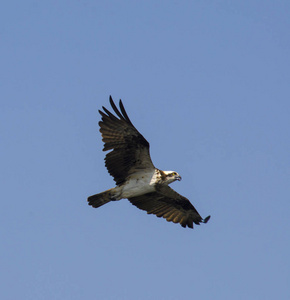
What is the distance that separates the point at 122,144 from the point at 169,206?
2.76 metres

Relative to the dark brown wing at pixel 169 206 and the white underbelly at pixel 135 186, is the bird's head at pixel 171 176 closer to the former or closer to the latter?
the white underbelly at pixel 135 186

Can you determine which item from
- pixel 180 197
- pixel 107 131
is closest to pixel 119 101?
pixel 107 131

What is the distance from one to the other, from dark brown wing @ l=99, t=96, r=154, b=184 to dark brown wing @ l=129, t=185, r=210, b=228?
1284mm

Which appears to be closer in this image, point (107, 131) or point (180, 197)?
point (107, 131)

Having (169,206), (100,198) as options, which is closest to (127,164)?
(100,198)

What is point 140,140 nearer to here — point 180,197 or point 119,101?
point 119,101

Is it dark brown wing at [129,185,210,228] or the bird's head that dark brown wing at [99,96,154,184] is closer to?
the bird's head

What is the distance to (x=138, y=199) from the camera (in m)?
19.4

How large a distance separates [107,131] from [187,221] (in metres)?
3.93

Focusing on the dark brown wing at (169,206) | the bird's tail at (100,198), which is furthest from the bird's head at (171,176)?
the bird's tail at (100,198)

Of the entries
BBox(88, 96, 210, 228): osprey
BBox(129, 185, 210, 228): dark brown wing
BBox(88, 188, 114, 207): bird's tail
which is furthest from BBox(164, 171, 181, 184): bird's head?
BBox(88, 188, 114, 207): bird's tail

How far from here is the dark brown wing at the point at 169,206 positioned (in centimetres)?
1941

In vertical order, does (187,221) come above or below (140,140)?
below

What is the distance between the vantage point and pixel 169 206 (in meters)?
19.8
